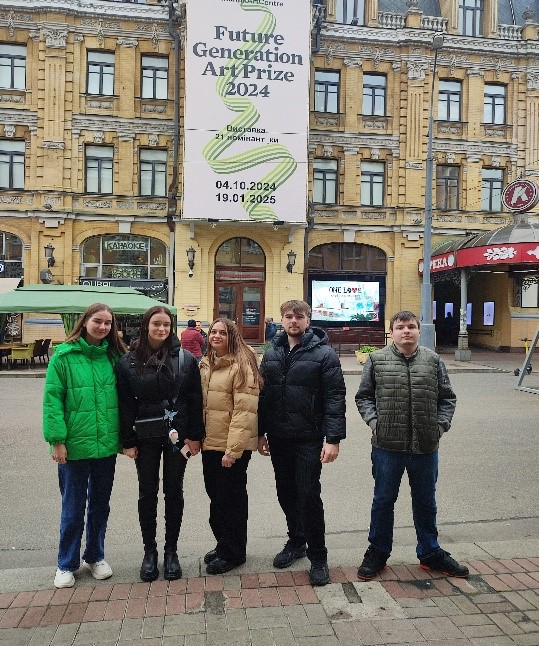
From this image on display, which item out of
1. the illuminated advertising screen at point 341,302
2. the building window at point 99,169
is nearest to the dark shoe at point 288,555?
the illuminated advertising screen at point 341,302

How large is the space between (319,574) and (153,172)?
71.2 ft

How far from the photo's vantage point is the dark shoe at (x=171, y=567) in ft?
12.6

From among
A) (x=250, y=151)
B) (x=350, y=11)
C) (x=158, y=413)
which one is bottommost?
(x=158, y=413)

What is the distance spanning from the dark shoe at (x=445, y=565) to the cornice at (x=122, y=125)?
22.1 meters

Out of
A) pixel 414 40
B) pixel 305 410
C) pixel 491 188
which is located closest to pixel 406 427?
pixel 305 410

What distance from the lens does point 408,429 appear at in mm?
3871

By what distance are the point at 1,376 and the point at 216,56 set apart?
47.5 feet

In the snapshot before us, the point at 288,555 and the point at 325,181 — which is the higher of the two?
the point at 325,181

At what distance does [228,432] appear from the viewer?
3939 mm

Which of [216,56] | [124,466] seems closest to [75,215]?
[216,56]

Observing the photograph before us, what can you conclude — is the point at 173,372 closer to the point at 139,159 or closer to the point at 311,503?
the point at 311,503

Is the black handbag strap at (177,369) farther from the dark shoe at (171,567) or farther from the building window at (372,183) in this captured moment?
the building window at (372,183)

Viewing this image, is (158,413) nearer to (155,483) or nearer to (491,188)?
(155,483)

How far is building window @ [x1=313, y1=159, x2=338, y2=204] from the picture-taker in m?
24.3
